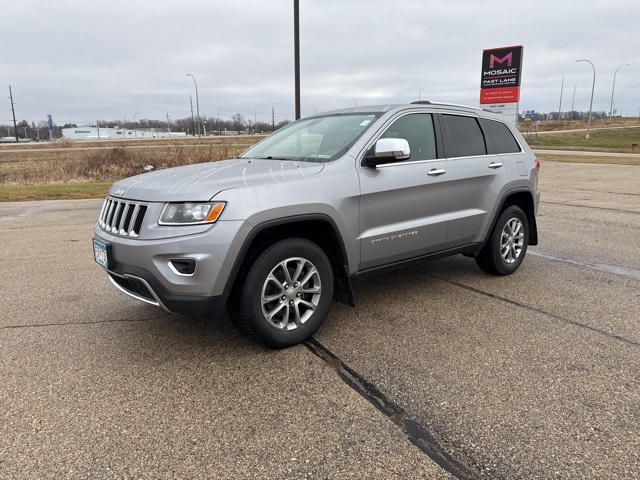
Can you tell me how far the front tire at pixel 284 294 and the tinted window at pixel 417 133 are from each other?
1362 millimetres

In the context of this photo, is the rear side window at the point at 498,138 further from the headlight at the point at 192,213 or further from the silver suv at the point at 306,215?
the headlight at the point at 192,213

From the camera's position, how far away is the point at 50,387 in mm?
3041

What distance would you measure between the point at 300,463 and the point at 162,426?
84 centimetres

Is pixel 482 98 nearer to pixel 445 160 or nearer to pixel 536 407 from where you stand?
pixel 445 160

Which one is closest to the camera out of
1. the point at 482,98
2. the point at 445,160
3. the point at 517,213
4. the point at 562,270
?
the point at 445,160

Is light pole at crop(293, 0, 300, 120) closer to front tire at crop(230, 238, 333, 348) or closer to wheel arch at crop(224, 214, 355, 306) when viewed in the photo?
wheel arch at crop(224, 214, 355, 306)

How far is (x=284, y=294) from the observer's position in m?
3.43

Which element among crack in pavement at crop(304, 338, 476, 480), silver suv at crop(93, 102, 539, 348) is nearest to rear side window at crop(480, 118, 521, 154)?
silver suv at crop(93, 102, 539, 348)

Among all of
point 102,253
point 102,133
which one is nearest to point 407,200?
point 102,253

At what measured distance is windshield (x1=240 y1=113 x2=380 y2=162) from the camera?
3.94 metres

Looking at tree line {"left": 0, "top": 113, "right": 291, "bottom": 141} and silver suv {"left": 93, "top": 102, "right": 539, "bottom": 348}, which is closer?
silver suv {"left": 93, "top": 102, "right": 539, "bottom": 348}

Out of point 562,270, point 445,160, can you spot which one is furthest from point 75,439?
point 562,270

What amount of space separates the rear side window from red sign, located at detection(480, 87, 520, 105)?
1692cm

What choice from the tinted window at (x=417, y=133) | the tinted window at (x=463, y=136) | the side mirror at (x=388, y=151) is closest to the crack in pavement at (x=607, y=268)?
the tinted window at (x=463, y=136)
